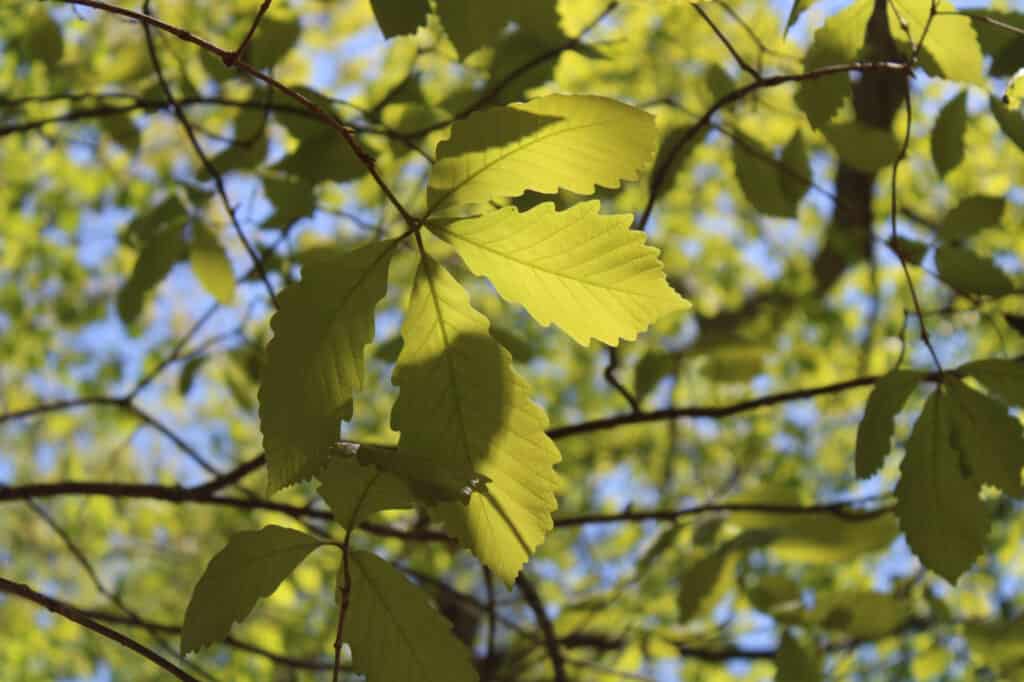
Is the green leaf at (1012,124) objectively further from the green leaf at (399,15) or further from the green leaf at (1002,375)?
the green leaf at (399,15)

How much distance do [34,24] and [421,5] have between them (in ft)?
4.10

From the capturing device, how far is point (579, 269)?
0.87 metres

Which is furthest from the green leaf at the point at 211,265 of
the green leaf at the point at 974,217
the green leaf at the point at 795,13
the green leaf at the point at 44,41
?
the green leaf at the point at 974,217

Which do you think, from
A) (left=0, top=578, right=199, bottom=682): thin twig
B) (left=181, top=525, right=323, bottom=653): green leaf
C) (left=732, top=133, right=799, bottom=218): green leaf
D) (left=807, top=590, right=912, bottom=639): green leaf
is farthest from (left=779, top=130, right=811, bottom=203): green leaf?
(left=0, top=578, right=199, bottom=682): thin twig

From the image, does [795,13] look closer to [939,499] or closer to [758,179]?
[758,179]

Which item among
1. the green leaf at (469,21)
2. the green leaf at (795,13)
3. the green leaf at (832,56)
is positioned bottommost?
the green leaf at (795,13)

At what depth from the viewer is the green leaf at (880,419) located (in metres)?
1.15

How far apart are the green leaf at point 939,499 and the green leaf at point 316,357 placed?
0.68m

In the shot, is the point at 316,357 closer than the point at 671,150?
Yes

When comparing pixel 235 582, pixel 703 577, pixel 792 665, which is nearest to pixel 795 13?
pixel 235 582

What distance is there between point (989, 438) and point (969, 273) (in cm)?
37

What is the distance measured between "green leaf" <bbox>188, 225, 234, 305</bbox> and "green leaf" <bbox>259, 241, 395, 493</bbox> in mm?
1098

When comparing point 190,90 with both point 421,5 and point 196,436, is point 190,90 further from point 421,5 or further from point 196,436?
point 196,436

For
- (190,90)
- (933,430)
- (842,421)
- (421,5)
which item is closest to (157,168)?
(190,90)
